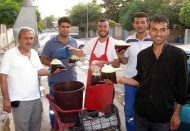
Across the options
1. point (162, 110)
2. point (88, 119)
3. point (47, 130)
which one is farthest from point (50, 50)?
point (162, 110)

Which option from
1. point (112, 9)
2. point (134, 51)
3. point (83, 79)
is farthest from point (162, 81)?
point (112, 9)

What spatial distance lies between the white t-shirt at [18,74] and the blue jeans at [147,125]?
1449 mm

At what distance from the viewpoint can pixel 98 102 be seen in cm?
388

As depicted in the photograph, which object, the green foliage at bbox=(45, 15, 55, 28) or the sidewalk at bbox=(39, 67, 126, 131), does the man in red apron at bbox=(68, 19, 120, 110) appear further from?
the green foliage at bbox=(45, 15, 55, 28)

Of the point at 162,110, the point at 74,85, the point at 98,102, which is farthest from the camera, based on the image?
the point at 98,102

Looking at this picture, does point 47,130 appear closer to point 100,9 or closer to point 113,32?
point 113,32

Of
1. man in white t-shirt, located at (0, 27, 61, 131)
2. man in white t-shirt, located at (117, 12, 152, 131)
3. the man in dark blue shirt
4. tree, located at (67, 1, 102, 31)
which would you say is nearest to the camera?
the man in dark blue shirt

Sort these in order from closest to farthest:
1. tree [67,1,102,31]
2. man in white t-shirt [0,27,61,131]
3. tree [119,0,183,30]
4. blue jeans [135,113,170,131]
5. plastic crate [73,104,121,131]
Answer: blue jeans [135,113,170,131]
plastic crate [73,104,121,131]
man in white t-shirt [0,27,61,131]
tree [119,0,183,30]
tree [67,1,102,31]

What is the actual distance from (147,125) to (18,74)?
5.68 feet

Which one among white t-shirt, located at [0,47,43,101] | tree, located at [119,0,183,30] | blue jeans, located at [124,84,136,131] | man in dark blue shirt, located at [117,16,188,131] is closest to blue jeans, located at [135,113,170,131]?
man in dark blue shirt, located at [117,16,188,131]

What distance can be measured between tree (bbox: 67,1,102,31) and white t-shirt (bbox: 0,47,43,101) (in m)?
38.4

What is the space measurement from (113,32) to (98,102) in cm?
3410

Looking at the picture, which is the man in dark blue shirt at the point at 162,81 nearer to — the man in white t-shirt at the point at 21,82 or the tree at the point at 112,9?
the man in white t-shirt at the point at 21,82

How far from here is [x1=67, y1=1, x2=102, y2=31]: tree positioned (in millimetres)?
41531
